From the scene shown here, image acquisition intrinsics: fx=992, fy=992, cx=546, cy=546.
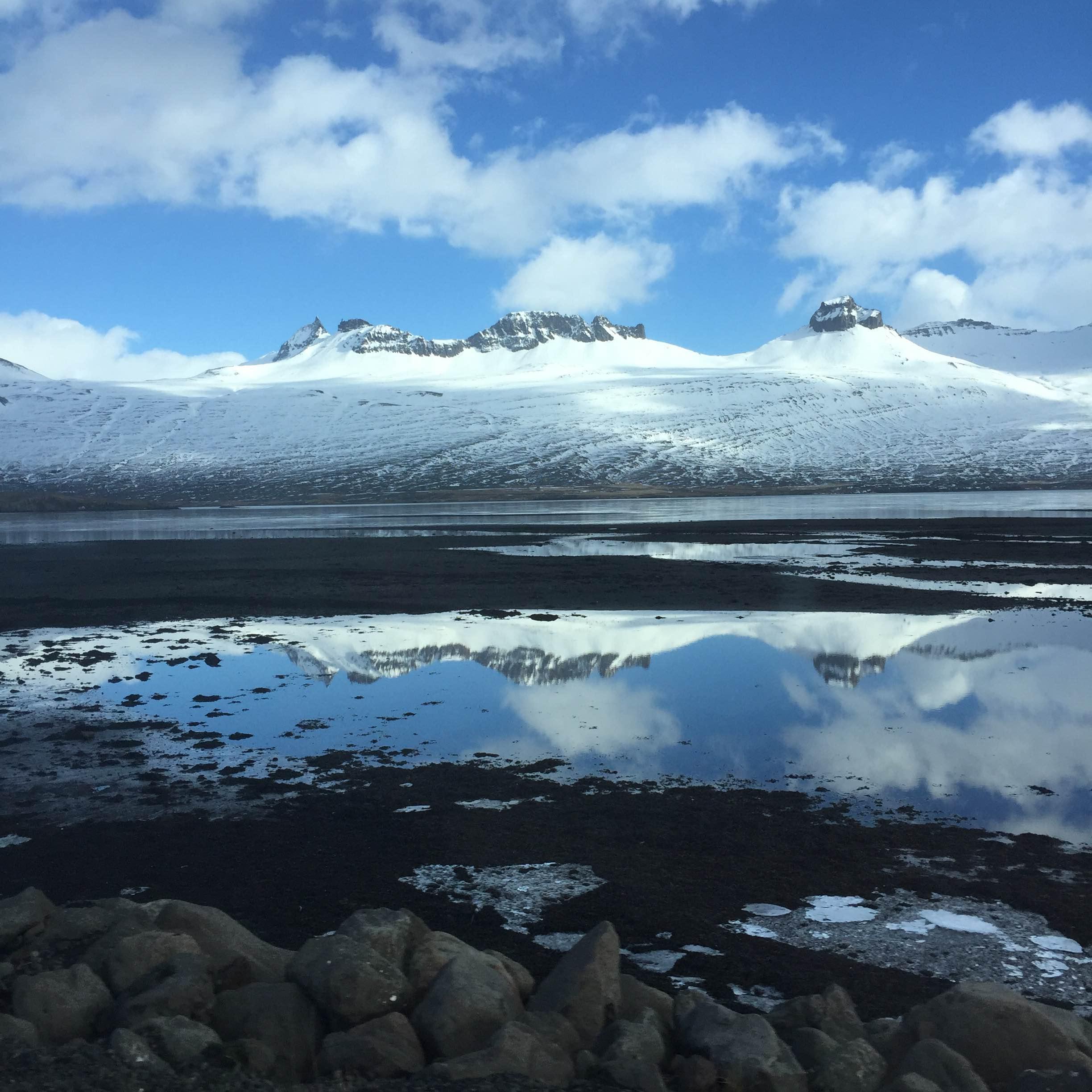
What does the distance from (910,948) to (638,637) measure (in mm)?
12995

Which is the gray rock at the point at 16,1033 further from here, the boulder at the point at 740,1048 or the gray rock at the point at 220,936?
the boulder at the point at 740,1048

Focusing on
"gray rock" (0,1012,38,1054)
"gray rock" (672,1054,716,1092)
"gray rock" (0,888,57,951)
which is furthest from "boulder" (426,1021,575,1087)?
"gray rock" (0,888,57,951)

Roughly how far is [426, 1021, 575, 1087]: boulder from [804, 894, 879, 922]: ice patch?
2.82 metres

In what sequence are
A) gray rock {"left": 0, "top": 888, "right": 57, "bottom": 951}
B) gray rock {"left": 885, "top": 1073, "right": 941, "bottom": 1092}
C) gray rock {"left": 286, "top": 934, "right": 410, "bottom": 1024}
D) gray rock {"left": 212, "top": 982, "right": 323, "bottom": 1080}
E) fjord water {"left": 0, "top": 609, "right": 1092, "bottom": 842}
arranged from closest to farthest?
gray rock {"left": 885, "top": 1073, "right": 941, "bottom": 1092}
gray rock {"left": 212, "top": 982, "right": 323, "bottom": 1080}
gray rock {"left": 286, "top": 934, "right": 410, "bottom": 1024}
gray rock {"left": 0, "top": 888, "right": 57, "bottom": 951}
fjord water {"left": 0, "top": 609, "right": 1092, "bottom": 842}

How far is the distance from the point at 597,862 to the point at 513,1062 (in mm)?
3415

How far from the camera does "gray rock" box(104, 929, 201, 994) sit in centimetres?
547

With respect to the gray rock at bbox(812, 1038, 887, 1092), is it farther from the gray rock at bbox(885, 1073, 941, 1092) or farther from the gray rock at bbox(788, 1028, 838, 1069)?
the gray rock at bbox(885, 1073, 941, 1092)

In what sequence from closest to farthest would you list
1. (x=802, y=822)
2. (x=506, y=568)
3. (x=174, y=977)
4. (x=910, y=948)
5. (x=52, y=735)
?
1. (x=174, y=977)
2. (x=910, y=948)
3. (x=802, y=822)
4. (x=52, y=735)
5. (x=506, y=568)

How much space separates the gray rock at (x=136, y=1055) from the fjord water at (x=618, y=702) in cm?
505

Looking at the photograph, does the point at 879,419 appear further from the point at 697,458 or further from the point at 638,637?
the point at 638,637

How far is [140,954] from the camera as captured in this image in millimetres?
5562

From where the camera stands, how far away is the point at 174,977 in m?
5.32

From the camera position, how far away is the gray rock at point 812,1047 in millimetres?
4895

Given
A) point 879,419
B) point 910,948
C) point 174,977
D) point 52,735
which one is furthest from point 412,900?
point 879,419
